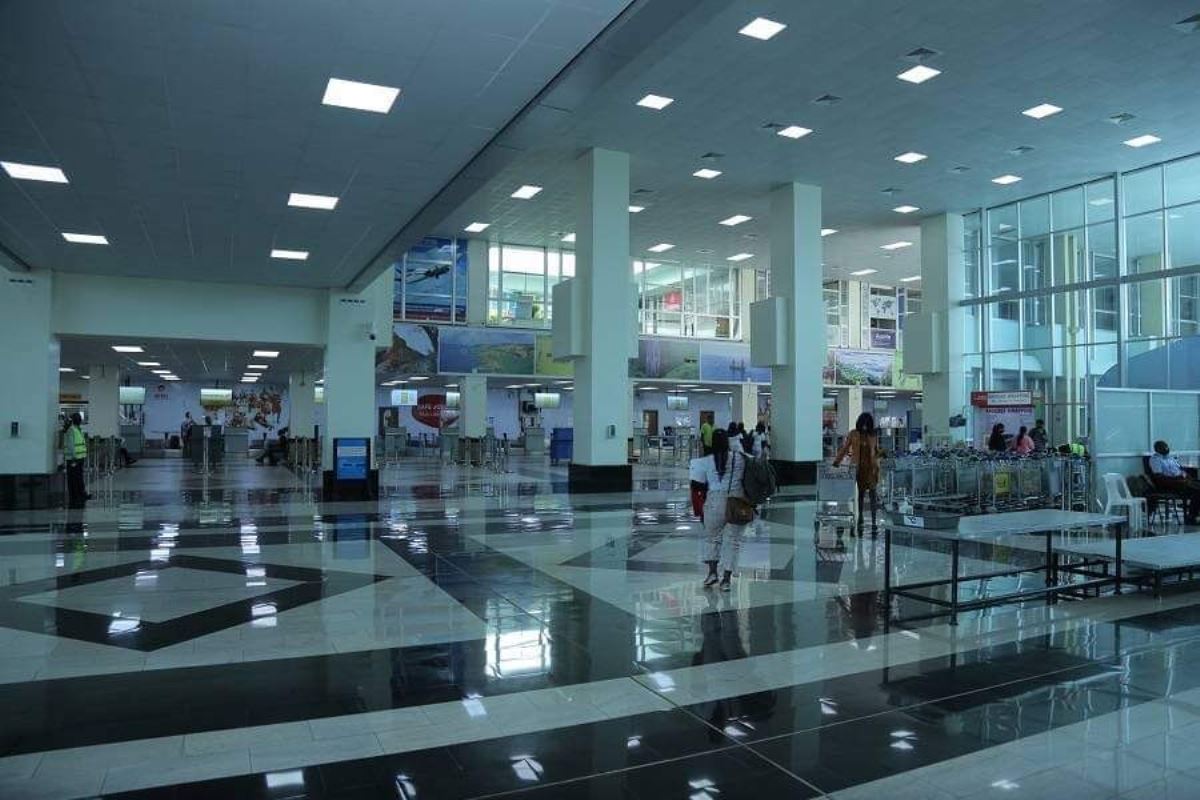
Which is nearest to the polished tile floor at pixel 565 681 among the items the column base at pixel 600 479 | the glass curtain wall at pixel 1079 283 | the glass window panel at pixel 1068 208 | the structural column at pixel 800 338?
the column base at pixel 600 479

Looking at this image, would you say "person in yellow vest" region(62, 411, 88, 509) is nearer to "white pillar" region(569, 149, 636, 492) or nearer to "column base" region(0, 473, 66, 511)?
"column base" region(0, 473, 66, 511)

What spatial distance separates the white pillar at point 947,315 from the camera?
75.0ft

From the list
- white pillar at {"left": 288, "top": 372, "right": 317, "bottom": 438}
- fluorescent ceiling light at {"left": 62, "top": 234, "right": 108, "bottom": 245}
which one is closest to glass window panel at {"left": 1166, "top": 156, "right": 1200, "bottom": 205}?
fluorescent ceiling light at {"left": 62, "top": 234, "right": 108, "bottom": 245}

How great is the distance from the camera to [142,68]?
696cm

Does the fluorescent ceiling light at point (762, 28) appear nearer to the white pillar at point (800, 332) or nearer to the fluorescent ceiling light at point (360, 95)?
the fluorescent ceiling light at point (360, 95)

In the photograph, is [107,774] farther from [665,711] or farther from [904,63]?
[904,63]

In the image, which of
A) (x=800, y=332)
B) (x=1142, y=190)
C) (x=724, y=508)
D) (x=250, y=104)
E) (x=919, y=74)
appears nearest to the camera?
(x=724, y=508)

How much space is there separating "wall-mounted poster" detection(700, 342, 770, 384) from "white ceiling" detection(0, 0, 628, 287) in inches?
856

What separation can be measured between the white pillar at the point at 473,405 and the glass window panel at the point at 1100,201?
61.8 ft

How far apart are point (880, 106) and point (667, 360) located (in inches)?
697

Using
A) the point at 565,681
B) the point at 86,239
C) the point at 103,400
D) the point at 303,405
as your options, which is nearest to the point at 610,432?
the point at 86,239

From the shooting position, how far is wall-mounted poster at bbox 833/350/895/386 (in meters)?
36.1

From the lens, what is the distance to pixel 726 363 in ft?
108

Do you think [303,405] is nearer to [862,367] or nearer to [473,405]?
[473,405]
